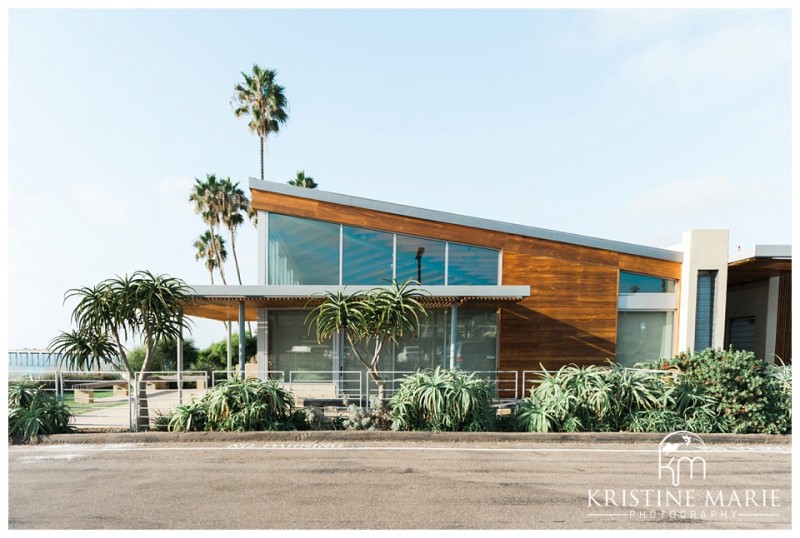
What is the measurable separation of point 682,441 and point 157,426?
31.7 ft

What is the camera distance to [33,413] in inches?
305

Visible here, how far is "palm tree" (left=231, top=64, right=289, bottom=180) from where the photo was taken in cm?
2358

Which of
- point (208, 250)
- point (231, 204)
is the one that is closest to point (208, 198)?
point (231, 204)

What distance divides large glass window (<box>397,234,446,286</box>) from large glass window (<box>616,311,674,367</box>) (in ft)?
17.9

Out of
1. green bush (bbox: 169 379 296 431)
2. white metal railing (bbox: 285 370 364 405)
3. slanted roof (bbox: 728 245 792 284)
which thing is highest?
slanted roof (bbox: 728 245 792 284)

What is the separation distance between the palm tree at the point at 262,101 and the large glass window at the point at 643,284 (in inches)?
768

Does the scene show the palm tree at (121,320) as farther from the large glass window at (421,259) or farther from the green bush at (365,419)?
the large glass window at (421,259)

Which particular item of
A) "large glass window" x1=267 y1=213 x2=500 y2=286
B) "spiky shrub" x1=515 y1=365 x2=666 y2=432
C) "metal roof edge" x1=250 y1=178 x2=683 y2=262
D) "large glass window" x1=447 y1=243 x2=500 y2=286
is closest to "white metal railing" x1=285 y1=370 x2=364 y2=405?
"large glass window" x1=267 y1=213 x2=500 y2=286

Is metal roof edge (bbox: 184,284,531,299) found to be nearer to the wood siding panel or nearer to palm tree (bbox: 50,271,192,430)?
palm tree (bbox: 50,271,192,430)

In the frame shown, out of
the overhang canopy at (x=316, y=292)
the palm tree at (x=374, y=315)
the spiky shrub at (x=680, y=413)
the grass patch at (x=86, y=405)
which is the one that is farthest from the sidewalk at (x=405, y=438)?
the overhang canopy at (x=316, y=292)

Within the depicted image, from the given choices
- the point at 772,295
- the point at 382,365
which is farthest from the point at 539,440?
the point at 772,295

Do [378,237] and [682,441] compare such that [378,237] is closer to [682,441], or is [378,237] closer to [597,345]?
[597,345]

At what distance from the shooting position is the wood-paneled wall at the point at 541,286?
39.0 ft

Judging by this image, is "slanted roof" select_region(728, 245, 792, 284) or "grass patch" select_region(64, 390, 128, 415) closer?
"grass patch" select_region(64, 390, 128, 415)
